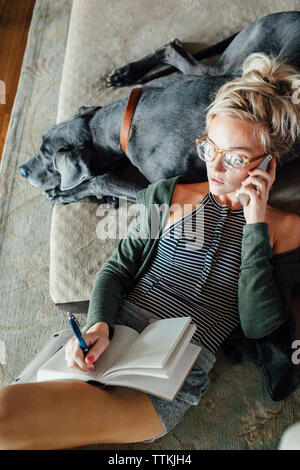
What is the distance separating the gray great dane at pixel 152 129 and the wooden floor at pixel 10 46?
0.69m

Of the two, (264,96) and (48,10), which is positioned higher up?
(48,10)

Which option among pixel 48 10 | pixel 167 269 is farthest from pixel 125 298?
pixel 48 10

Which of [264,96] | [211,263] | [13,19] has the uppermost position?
[13,19]

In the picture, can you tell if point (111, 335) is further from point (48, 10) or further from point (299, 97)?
point (48, 10)

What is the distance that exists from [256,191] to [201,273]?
0.27m

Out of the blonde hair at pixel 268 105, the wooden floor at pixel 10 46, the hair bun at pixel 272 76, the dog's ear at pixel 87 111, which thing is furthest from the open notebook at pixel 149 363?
the wooden floor at pixel 10 46

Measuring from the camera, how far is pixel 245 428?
3.68 ft

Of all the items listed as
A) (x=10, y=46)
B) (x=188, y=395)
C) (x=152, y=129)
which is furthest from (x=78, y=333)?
(x=10, y=46)

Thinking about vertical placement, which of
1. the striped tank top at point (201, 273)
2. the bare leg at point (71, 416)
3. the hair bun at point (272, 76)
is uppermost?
the hair bun at point (272, 76)

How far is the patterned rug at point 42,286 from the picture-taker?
113 cm

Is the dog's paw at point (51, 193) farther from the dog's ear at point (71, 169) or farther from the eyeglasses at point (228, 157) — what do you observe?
the eyeglasses at point (228, 157)

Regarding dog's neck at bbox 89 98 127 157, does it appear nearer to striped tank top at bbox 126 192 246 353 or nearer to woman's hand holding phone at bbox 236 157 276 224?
striped tank top at bbox 126 192 246 353

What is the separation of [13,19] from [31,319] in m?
2.08

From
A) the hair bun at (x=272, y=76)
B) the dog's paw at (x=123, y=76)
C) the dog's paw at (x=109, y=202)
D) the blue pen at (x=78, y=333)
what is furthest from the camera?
the dog's paw at (x=123, y=76)
